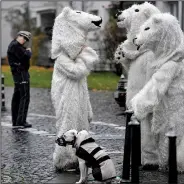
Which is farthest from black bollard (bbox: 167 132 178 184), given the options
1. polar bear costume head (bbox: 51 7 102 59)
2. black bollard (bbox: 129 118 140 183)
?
polar bear costume head (bbox: 51 7 102 59)

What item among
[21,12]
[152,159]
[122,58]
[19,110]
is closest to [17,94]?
[19,110]

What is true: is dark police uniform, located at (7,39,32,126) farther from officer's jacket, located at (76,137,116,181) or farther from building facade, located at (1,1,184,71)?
building facade, located at (1,1,184,71)

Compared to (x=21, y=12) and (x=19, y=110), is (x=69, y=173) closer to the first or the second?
(x=19, y=110)

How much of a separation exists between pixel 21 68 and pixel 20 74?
5.3 inches

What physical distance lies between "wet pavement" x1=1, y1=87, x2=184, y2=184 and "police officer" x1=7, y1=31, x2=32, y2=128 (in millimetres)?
409

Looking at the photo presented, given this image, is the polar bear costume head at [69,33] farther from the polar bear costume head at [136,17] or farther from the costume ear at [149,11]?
the costume ear at [149,11]

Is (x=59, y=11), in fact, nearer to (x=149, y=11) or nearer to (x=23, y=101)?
(x=23, y=101)

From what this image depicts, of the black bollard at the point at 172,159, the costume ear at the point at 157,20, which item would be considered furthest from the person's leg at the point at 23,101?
the black bollard at the point at 172,159

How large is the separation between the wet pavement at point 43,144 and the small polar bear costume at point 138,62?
400 mm

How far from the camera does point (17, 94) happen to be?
42.6 ft

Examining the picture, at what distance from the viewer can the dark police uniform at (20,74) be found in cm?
1250

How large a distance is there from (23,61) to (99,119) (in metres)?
2.78

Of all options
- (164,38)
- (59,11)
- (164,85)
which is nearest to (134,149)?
(164,85)

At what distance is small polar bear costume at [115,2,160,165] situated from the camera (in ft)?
27.2
